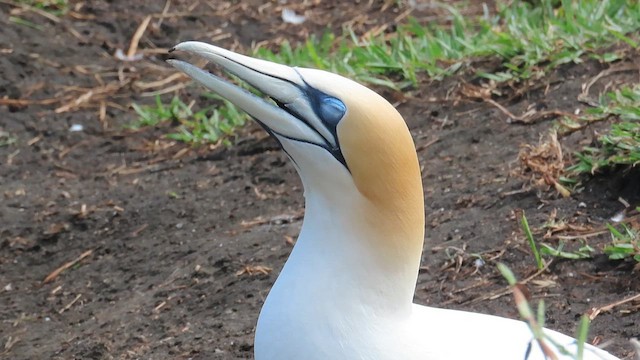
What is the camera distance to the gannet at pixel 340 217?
252 cm

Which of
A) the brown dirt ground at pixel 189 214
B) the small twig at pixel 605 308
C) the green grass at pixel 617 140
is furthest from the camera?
the green grass at pixel 617 140

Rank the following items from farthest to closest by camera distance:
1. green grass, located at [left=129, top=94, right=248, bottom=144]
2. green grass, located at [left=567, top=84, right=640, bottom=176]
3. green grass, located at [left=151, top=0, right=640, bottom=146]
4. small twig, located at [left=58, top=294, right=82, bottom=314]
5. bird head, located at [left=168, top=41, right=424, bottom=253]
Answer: green grass, located at [left=129, top=94, right=248, bottom=144] → green grass, located at [left=151, top=0, right=640, bottom=146] → small twig, located at [left=58, top=294, right=82, bottom=314] → green grass, located at [left=567, top=84, right=640, bottom=176] → bird head, located at [left=168, top=41, right=424, bottom=253]

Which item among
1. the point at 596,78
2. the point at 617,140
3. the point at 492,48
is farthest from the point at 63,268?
the point at 596,78

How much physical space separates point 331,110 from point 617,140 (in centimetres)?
213

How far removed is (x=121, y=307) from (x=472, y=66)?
95.4 inches

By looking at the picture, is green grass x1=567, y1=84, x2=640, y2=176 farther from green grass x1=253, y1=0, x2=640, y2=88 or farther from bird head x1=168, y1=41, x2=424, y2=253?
bird head x1=168, y1=41, x2=424, y2=253

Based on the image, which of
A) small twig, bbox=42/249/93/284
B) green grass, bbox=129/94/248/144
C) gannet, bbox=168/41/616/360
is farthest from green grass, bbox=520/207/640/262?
green grass, bbox=129/94/248/144

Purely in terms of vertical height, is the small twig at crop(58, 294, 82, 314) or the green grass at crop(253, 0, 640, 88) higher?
the green grass at crop(253, 0, 640, 88)

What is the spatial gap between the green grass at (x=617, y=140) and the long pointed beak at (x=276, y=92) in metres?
1.99

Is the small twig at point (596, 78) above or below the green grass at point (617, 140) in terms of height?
below

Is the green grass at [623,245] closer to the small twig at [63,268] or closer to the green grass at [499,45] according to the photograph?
the green grass at [499,45]

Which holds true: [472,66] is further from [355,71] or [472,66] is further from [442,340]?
[442,340]

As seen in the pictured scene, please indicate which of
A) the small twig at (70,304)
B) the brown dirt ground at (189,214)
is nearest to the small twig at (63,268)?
the brown dirt ground at (189,214)

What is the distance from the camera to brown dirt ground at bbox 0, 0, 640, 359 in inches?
158
